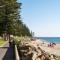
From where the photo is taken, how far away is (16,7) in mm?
60406

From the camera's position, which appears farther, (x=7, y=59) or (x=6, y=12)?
(x=6, y=12)

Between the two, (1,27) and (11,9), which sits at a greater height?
(11,9)

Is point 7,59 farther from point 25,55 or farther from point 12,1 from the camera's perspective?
point 12,1

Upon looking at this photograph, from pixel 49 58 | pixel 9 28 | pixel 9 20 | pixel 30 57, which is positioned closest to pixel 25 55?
pixel 30 57

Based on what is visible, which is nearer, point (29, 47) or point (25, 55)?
point (25, 55)

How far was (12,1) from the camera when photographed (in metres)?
55.9

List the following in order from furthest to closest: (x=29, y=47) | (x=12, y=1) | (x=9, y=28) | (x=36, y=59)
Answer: (x=9, y=28) → (x=12, y=1) → (x=29, y=47) → (x=36, y=59)

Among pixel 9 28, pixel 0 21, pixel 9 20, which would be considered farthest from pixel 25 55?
pixel 9 28

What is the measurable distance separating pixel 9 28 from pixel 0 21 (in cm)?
829

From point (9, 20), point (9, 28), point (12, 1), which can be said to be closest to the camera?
point (12, 1)

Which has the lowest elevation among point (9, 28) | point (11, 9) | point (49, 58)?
point (49, 58)

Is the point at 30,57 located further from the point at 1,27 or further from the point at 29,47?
the point at 1,27

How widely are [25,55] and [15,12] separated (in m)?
42.8

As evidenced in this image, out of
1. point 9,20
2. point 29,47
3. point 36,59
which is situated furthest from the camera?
point 9,20
